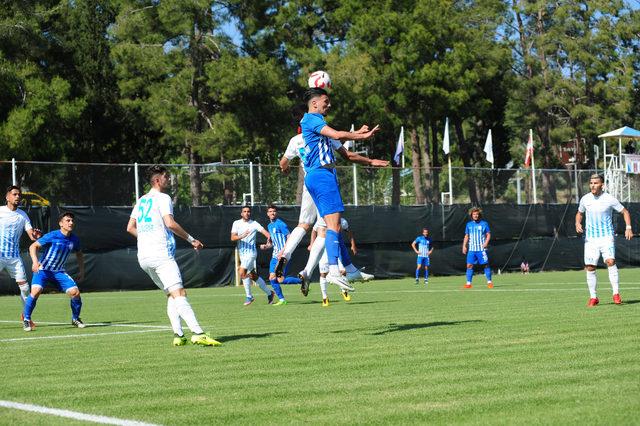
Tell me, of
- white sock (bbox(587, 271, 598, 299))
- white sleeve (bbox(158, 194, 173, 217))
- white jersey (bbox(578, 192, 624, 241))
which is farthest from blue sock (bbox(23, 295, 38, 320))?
white jersey (bbox(578, 192, 624, 241))

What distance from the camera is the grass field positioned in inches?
251

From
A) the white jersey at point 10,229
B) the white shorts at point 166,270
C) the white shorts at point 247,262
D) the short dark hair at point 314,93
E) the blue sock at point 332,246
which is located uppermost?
the short dark hair at point 314,93

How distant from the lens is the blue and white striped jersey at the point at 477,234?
28.4 metres

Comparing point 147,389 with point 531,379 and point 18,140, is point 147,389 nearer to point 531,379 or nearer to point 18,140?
point 531,379

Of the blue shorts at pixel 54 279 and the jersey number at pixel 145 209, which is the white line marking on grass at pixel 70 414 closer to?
the jersey number at pixel 145 209

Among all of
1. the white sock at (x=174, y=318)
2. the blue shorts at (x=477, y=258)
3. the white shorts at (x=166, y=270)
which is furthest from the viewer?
the blue shorts at (x=477, y=258)

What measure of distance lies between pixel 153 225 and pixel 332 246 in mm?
2020

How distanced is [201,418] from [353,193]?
30250mm

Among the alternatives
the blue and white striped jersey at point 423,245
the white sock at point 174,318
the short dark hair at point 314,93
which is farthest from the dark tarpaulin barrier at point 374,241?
the short dark hair at point 314,93

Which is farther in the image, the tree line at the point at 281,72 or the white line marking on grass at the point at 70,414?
the tree line at the point at 281,72

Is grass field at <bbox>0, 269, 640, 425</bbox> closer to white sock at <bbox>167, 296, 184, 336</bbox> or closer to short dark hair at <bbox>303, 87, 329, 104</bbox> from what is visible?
white sock at <bbox>167, 296, 184, 336</bbox>

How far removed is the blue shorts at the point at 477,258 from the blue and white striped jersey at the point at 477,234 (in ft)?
0.38

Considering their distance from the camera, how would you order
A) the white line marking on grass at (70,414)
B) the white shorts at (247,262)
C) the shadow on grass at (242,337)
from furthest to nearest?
1. the white shorts at (247,262)
2. the shadow on grass at (242,337)
3. the white line marking on grass at (70,414)

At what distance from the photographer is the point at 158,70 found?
47.7 m
